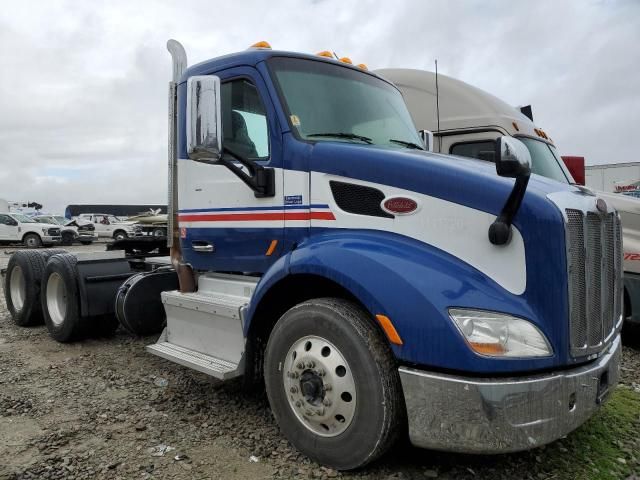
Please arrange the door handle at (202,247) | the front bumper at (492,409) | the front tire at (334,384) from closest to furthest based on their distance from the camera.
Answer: the front bumper at (492,409) < the front tire at (334,384) < the door handle at (202,247)

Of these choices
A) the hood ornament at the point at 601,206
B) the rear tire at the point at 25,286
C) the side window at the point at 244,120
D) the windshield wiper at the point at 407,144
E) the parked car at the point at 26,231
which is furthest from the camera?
the parked car at the point at 26,231

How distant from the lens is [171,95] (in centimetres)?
468

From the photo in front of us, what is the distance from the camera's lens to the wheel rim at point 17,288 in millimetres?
7012

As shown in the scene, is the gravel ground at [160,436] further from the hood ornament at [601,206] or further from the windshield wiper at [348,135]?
the windshield wiper at [348,135]

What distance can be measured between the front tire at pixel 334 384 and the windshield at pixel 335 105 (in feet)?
4.05

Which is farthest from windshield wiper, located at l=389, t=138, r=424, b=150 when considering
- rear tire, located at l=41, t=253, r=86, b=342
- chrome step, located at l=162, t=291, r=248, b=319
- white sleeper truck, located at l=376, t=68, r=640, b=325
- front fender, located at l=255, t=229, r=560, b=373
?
rear tire, located at l=41, t=253, r=86, b=342

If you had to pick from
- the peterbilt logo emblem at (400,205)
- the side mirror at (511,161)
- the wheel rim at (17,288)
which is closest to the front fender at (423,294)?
the peterbilt logo emblem at (400,205)

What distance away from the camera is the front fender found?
2588mm

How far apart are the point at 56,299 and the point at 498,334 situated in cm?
553

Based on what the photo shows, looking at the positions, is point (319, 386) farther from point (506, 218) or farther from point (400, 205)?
point (506, 218)

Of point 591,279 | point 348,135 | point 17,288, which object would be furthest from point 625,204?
point 17,288

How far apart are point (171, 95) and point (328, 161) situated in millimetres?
2033

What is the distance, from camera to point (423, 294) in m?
2.65

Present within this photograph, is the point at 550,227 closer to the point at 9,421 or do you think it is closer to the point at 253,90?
the point at 253,90
